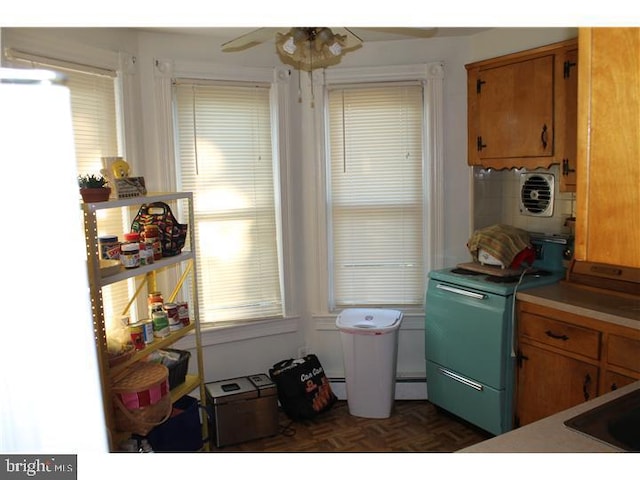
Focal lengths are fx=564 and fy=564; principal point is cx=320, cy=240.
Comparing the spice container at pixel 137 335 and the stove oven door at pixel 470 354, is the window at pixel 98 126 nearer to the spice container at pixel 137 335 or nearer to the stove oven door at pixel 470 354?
the spice container at pixel 137 335

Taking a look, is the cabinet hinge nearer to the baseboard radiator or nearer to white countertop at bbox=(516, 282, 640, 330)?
white countertop at bbox=(516, 282, 640, 330)

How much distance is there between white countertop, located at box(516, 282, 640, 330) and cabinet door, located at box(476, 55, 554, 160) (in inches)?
29.7

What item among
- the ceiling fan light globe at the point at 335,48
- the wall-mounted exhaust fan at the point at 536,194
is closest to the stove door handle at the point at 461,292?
the wall-mounted exhaust fan at the point at 536,194

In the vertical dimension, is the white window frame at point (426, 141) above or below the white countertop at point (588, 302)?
above

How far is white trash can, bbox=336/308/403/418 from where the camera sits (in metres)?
3.43

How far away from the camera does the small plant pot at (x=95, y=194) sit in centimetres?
227

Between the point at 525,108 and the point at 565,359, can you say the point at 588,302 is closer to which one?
the point at 565,359

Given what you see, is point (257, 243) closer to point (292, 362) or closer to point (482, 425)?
point (292, 362)

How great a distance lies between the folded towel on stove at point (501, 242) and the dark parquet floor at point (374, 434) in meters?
1.01

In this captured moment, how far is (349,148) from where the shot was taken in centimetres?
368

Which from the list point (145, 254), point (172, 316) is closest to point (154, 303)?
point (172, 316)

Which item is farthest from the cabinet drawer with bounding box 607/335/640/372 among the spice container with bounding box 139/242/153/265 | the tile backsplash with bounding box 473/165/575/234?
the spice container with bounding box 139/242/153/265

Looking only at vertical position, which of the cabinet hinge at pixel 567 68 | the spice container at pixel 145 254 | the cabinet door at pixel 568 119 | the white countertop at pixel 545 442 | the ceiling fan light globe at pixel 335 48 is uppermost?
the cabinet hinge at pixel 567 68
